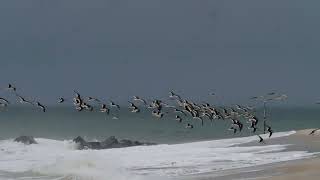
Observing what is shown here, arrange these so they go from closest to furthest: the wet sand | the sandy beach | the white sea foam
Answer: the sandy beach, the wet sand, the white sea foam

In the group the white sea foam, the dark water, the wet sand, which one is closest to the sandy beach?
the wet sand

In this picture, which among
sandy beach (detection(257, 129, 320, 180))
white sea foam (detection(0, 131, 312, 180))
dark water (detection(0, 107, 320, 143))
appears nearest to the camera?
sandy beach (detection(257, 129, 320, 180))

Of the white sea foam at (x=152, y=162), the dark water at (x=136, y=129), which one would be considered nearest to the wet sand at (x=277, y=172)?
the white sea foam at (x=152, y=162)

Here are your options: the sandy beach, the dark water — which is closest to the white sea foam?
the sandy beach

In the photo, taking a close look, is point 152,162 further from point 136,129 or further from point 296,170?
point 136,129

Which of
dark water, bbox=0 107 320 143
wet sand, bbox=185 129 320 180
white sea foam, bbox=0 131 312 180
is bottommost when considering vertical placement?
wet sand, bbox=185 129 320 180

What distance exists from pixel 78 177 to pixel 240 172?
6.99 meters

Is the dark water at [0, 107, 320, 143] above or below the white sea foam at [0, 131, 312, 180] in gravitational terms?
above

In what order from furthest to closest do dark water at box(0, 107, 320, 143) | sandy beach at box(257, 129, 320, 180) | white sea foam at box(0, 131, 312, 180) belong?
dark water at box(0, 107, 320, 143)
white sea foam at box(0, 131, 312, 180)
sandy beach at box(257, 129, 320, 180)

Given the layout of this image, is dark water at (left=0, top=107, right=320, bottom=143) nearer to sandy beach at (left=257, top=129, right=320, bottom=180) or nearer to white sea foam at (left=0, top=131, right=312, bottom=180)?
white sea foam at (left=0, top=131, right=312, bottom=180)

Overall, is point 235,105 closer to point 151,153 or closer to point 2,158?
point 151,153

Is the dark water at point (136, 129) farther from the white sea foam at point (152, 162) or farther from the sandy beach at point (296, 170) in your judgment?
the sandy beach at point (296, 170)

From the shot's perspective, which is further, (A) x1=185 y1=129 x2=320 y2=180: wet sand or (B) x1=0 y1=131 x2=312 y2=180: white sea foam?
(B) x1=0 y1=131 x2=312 y2=180: white sea foam

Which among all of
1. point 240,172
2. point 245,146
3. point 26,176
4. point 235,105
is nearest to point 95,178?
point 26,176
